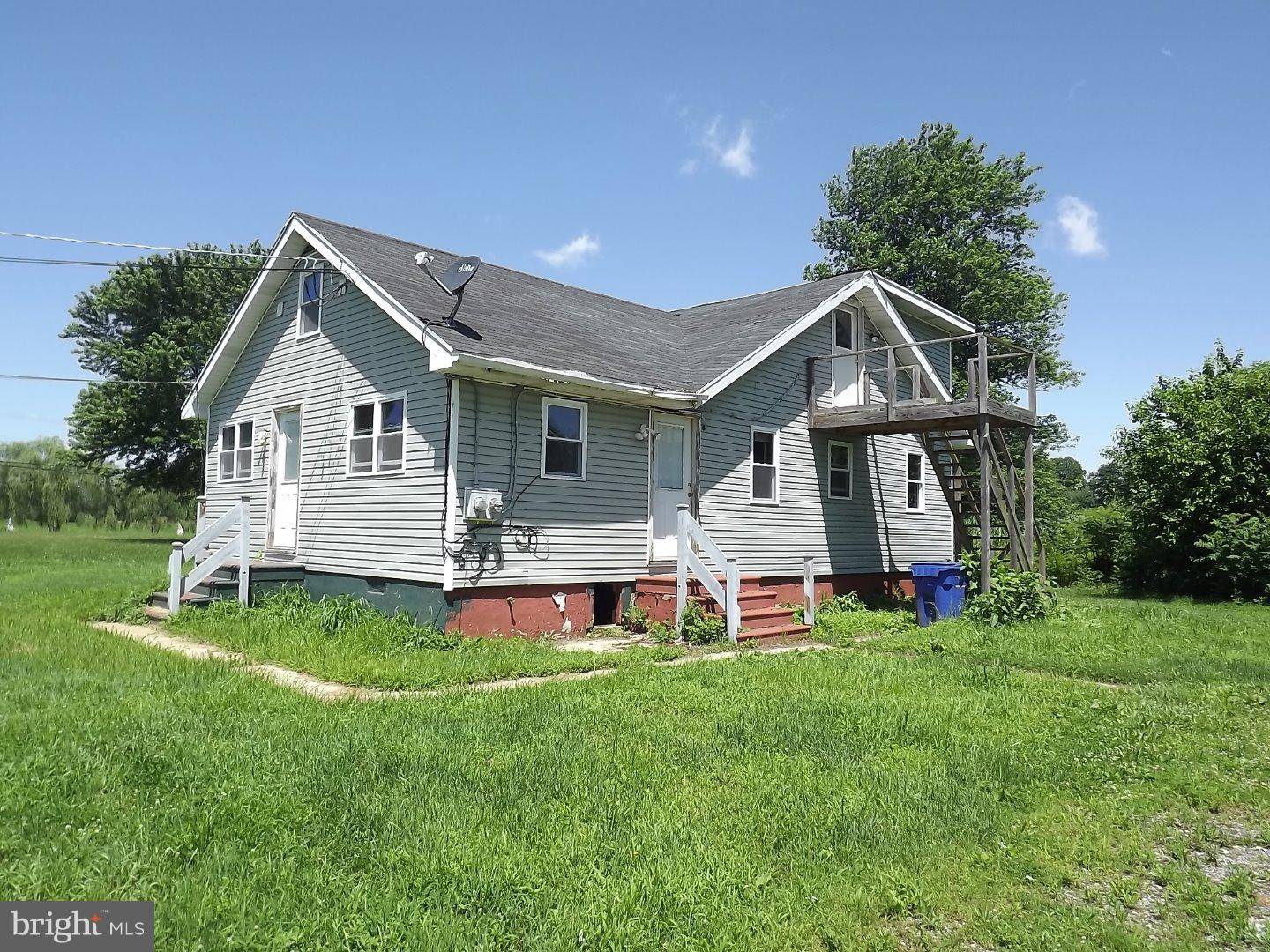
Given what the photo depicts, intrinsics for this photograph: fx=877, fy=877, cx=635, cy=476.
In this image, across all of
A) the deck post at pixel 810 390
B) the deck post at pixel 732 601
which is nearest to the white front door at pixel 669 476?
the deck post at pixel 732 601

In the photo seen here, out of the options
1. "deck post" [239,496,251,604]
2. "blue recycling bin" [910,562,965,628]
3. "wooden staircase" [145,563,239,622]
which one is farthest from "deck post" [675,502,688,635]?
"wooden staircase" [145,563,239,622]

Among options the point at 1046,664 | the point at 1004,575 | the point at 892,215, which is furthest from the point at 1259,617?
the point at 892,215

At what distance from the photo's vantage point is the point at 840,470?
17.2 m

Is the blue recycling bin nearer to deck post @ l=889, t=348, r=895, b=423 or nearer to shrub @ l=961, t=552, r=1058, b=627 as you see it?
shrub @ l=961, t=552, r=1058, b=627

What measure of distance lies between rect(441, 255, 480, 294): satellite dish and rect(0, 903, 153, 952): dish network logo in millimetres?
9451

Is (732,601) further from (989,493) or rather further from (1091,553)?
(1091,553)

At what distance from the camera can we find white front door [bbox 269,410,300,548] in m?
14.8

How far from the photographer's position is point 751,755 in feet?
19.8

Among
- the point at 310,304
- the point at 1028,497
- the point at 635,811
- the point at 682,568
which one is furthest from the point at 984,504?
the point at 310,304

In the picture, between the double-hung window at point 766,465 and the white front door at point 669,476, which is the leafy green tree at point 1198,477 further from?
the white front door at point 669,476

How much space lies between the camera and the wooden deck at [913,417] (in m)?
14.4

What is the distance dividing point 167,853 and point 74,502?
213ft

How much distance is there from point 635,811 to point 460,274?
8.99 metres

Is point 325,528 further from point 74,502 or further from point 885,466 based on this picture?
point 74,502
